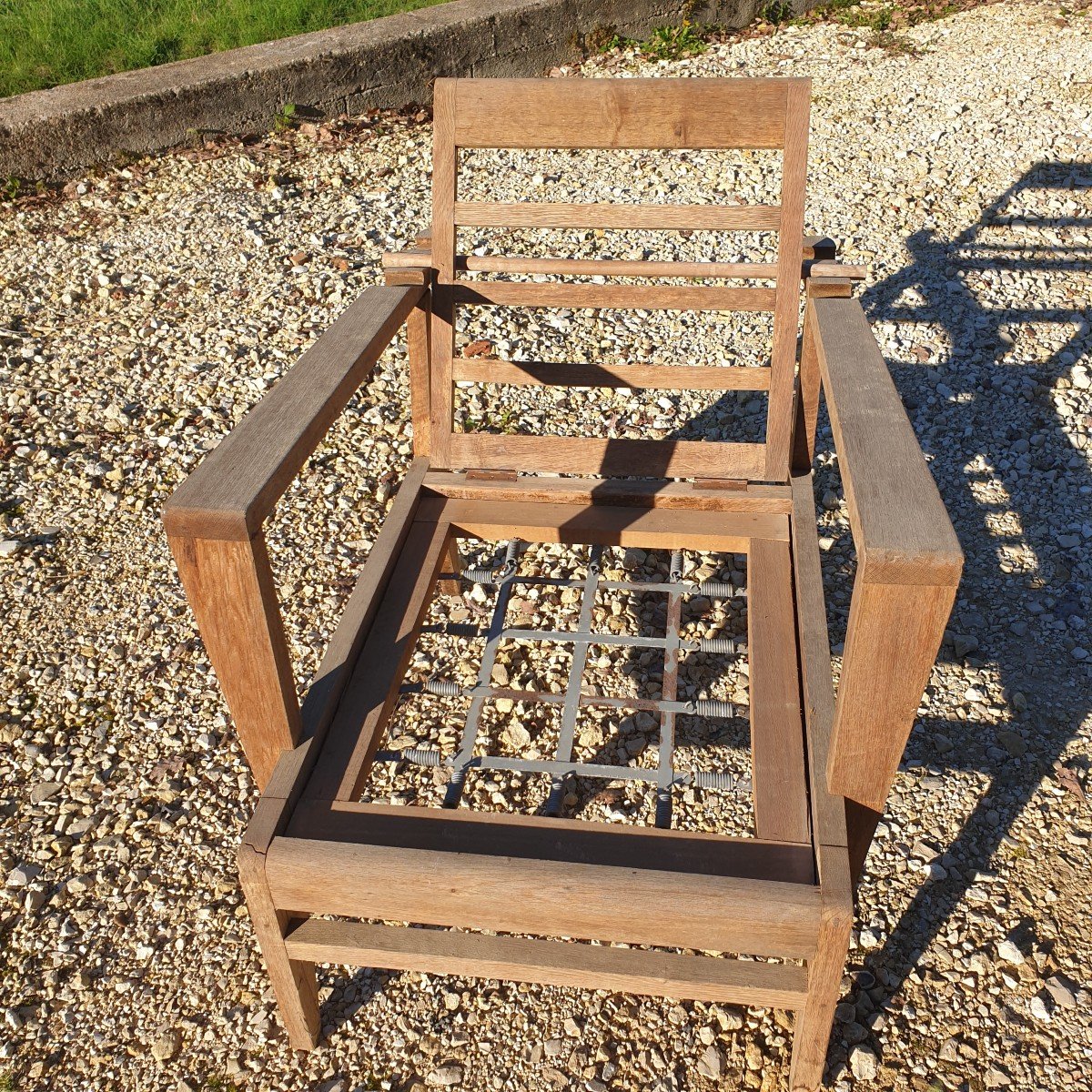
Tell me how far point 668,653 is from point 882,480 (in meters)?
0.76

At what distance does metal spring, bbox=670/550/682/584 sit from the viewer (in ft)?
7.16

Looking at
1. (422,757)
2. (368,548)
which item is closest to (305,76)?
(368,548)

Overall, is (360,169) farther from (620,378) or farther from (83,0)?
(620,378)

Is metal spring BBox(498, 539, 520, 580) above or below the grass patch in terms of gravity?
below

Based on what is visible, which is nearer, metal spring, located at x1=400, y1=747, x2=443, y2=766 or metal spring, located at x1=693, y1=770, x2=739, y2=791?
metal spring, located at x1=693, y1=770, x2=739, y2=791

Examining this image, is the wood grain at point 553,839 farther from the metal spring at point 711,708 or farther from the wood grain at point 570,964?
the metal spring at point 711,708

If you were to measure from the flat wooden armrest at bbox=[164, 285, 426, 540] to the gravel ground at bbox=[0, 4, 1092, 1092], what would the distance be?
1.04 meters

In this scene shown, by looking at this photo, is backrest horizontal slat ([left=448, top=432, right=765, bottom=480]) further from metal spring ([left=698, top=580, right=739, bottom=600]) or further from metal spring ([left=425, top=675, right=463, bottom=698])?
metal spring ([left=425, top=675, right=463, bottom=698])

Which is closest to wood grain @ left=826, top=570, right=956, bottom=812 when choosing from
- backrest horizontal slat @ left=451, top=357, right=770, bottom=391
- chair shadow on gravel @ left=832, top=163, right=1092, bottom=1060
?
chair shadow on gravel @ left=832, top=163, right=1092, bottom=1060

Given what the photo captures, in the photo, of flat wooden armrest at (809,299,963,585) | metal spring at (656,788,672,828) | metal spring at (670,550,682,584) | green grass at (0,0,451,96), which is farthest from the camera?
green grass at (0,0,451,96)

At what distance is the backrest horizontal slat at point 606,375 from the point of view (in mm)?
2260

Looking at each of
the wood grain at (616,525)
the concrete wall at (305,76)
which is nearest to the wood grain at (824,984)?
the wood grain at (616,525)

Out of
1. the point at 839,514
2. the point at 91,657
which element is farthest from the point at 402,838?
the point at 839,514

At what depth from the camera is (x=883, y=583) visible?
1207 millimetres
